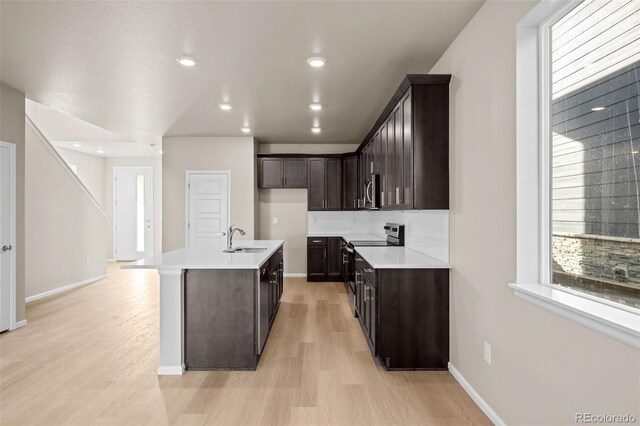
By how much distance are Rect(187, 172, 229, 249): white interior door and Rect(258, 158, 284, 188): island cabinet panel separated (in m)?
0.72

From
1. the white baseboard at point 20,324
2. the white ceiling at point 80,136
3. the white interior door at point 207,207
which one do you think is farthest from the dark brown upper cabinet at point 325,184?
the white baseboard at point 20,324

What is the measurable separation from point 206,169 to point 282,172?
1.42 m

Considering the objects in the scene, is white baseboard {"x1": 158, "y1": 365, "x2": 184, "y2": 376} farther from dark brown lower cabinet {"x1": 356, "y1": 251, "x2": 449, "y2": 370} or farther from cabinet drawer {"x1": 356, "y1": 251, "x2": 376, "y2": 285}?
cabinet drawer {"x1": 356, "y1": 251, "x2": 376, "y2": 285}

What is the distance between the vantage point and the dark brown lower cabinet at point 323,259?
274 inches

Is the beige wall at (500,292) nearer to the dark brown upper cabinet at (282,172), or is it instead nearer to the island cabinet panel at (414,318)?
the island cabinet panel at (414,318)

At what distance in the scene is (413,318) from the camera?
305 centimetres

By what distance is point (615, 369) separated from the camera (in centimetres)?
137

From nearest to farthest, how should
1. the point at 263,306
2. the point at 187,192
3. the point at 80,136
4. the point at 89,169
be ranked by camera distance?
the point at 263,306 → the point at 187,192 → the point at 80,136 → the point at 89,169

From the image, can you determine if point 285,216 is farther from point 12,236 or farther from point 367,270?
point 12,236

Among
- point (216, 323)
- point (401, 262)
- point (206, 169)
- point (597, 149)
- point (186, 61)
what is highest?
point (186, 61)

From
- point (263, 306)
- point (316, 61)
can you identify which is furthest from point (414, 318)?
point (316, 61)

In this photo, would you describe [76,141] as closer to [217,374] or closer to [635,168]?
[217,374]

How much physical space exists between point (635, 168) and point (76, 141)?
9252 mm

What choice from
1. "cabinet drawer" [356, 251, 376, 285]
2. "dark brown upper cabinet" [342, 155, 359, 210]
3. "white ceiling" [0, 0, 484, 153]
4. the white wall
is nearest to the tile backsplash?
"dark brown upper cabinet" [342, 155, 359, 210]
